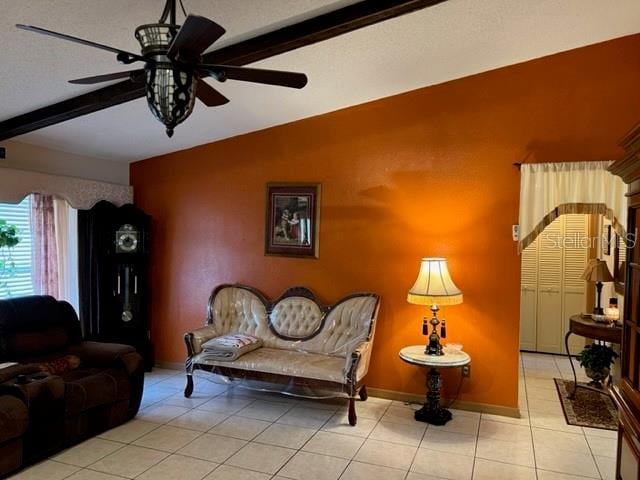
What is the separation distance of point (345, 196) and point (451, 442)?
2365 millimetres

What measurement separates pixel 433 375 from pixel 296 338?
1345mm

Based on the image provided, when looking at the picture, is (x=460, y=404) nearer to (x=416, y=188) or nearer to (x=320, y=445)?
(x=320, y=445)

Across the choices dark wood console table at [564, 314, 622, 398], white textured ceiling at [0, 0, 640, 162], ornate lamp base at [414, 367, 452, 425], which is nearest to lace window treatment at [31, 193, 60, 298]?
white textured ceiling at [0, 0, 640, 162]

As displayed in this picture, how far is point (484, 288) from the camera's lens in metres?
4.15

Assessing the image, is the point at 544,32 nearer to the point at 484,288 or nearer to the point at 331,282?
the point at 484,288

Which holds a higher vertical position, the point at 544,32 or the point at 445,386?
the point at 544,32

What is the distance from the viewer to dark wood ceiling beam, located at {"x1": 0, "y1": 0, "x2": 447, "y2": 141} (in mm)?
2707

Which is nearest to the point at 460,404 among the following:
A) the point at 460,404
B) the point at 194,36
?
the point at 460,404

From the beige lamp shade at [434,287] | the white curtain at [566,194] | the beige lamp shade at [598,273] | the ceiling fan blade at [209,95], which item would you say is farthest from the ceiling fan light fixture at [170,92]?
the beige lamp shade at [598,273]

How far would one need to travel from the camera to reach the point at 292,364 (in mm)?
4008

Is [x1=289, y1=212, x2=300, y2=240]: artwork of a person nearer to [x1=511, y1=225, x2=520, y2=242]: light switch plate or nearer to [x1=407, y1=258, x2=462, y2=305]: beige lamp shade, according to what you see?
[x1=407, y1=258, x2=462, y2=305]: beige lamp shade

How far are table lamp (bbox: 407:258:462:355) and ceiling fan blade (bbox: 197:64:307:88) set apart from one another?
230 cm

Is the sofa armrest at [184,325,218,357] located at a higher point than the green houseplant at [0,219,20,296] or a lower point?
lower

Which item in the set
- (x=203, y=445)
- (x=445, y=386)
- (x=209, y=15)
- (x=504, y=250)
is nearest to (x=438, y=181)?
(x=504, y=250)
